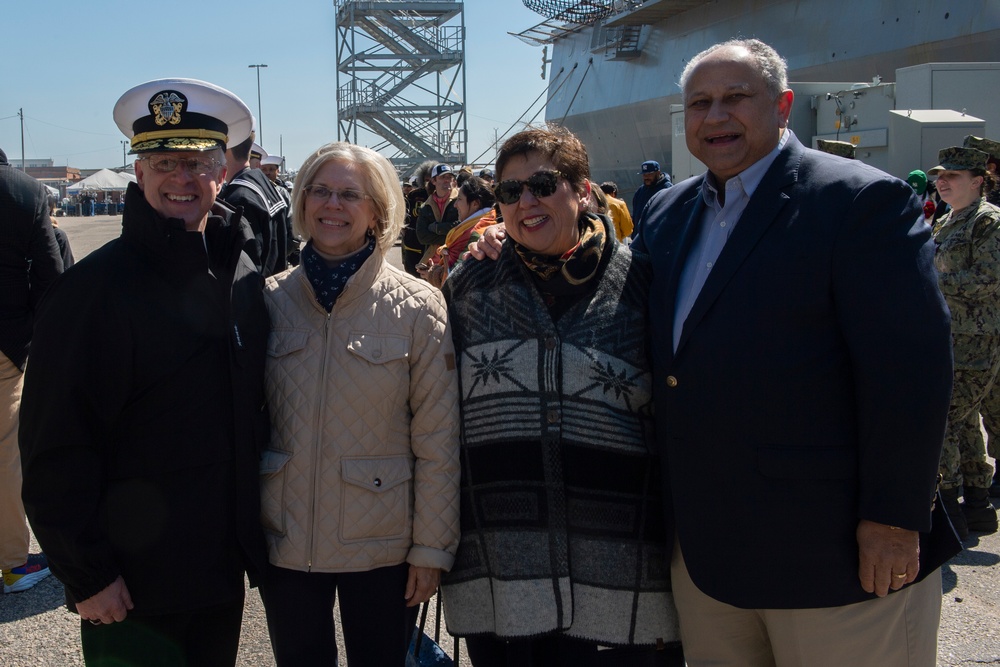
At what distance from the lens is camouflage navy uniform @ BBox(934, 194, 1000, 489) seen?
192 inches

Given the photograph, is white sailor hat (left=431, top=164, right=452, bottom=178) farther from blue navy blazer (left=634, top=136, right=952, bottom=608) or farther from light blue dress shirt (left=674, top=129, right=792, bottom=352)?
blue navy blazer (left=634, top=136, right=952, bottom=608)

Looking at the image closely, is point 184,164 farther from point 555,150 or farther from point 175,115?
point 555,150

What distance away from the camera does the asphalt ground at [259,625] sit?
360 centimetres

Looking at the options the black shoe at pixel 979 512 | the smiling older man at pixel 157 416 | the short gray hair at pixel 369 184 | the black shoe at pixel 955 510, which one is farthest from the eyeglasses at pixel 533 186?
the black shoe at pixel 979 512

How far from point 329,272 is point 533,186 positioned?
2.27 ft

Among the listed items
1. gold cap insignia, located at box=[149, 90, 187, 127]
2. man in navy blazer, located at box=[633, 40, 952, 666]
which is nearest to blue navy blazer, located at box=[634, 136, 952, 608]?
man in navy blazer, located at box=[633, 40, 952, 666]

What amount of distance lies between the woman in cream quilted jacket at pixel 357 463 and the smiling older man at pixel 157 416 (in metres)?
0.09

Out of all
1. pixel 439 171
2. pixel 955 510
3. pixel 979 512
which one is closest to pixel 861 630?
pixel 955 510

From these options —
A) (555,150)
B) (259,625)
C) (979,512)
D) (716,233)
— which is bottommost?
(259,625)

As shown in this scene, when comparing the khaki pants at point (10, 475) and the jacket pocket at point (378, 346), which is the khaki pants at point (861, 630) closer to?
the jacket pocket at point (378, 346)

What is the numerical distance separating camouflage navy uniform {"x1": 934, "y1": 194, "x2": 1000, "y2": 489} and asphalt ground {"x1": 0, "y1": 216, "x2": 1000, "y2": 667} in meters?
0.66

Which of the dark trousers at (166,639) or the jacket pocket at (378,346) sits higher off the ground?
the jacket pocket at (378,346)

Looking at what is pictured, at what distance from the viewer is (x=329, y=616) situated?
8.26 ft

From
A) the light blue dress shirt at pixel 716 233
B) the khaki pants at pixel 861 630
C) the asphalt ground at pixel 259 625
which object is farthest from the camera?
the asphalt ground at pixel 259 625
